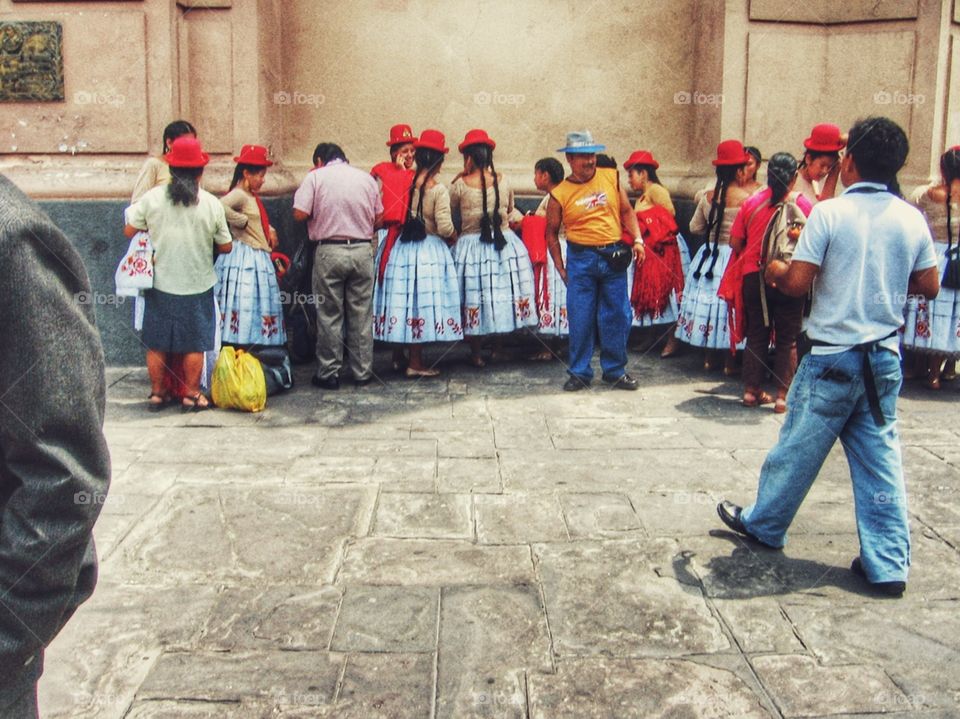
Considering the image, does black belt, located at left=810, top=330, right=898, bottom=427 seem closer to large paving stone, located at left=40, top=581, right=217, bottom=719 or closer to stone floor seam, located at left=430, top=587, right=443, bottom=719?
stone floor seam, located at left=430, top=587, right=443, bottom=719

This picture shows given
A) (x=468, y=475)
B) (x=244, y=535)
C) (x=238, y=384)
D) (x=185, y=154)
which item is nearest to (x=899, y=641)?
(x=468, y=475)

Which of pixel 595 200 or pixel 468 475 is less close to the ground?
pixel 595 200

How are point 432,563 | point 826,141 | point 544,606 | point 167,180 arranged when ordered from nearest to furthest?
point 544,606 < point 432,563 < point 826,141 < point 167,180

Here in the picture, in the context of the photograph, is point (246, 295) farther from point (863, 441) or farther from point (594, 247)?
point (863, 441)

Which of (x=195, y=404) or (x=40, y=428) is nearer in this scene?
(x=40, y=428)

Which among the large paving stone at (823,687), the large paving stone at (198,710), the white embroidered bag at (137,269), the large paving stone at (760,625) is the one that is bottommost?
the large paving stone at (198,710)

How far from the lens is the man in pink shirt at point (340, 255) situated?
7.72 m

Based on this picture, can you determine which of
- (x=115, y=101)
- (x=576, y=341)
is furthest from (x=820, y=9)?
(x=115, y=101)

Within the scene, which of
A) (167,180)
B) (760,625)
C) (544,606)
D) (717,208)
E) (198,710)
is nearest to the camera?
(198,710)

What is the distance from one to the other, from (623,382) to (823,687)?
15.3 ft

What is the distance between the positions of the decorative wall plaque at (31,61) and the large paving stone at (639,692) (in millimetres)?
6780

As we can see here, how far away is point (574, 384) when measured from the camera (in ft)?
25.9

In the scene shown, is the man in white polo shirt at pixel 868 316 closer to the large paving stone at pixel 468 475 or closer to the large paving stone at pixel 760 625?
the large paving stone at pixel 760 625

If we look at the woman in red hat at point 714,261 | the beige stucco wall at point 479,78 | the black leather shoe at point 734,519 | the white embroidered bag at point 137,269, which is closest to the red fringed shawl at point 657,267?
the woman in red hat at point 714,261
